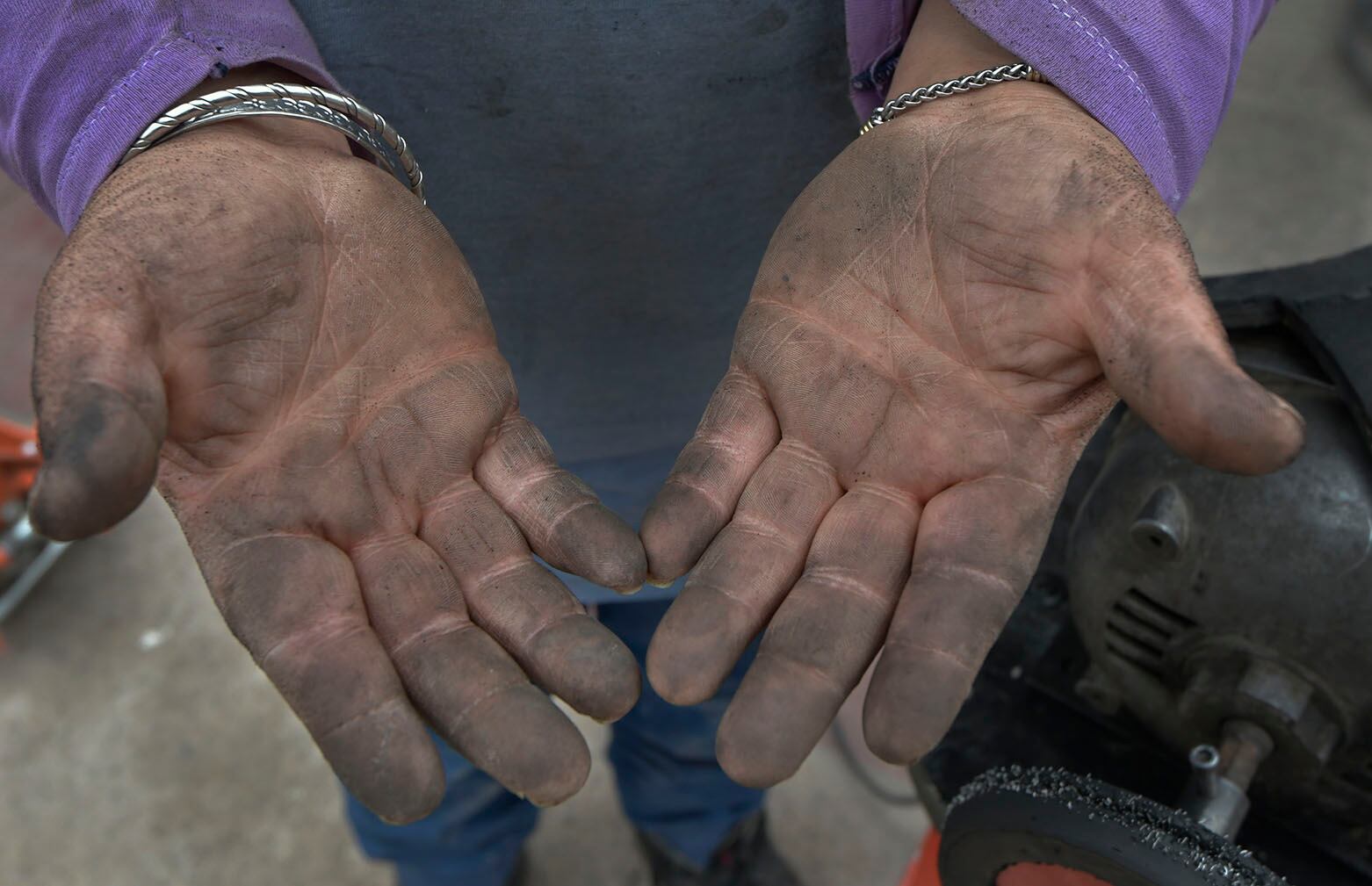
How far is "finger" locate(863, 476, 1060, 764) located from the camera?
689mm

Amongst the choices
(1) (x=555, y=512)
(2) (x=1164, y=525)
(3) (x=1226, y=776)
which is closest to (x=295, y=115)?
(1) (x=555, y=512)

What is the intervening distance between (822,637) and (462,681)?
0.25m

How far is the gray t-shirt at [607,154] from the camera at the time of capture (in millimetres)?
892

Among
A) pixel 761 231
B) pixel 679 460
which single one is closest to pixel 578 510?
pixel 679 460

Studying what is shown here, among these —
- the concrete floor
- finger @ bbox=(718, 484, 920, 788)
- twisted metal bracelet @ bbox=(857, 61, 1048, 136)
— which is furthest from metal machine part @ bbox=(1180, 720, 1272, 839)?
the concrete floor

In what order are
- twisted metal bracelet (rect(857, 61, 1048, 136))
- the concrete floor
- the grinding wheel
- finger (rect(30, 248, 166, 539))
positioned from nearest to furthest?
finger (rect(30, 248, 166, 539)) → the grinding wheel → twisted metal bracelet (rect(857, 61, 1048, 136)) → the concrete floor

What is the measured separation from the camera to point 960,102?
33.2 inches

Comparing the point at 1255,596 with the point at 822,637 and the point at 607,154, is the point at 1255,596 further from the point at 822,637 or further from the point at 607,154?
the point at 607,154

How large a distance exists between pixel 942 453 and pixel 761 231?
370 mm

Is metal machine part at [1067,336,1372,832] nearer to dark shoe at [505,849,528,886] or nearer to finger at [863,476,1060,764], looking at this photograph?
finger at [863,476,1060,764]

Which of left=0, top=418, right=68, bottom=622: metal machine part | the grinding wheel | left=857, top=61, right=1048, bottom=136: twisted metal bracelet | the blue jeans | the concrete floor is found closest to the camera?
the grinding wheel

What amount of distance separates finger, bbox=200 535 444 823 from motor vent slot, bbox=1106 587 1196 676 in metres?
0.59

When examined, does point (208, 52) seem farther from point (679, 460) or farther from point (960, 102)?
point (960, 102)

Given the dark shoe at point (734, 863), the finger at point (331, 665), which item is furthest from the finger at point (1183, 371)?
the dark shoe at point (734, 863)
